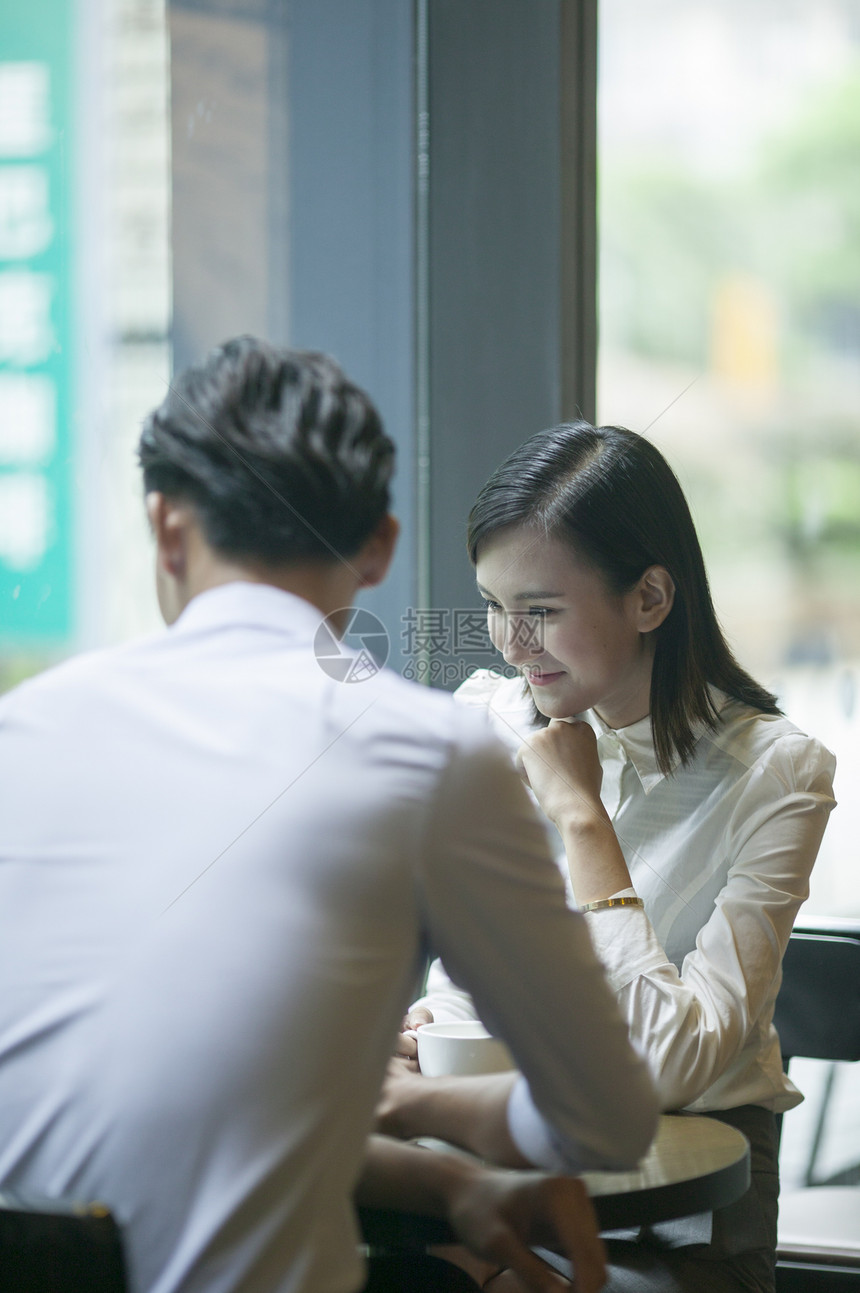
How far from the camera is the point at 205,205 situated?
4.64 feet

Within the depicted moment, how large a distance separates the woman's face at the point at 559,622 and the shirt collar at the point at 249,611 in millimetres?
547

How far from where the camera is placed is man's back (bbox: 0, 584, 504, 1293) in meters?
0.55

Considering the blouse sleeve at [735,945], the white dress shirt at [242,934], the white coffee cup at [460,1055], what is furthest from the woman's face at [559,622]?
the white dress shirt at [242,934]

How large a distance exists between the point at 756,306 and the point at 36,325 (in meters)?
1.16

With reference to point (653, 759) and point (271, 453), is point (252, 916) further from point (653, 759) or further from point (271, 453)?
point (653, 759)

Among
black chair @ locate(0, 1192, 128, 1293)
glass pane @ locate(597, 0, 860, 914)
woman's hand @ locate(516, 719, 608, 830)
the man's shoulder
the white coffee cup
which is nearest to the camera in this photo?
black chair @ locate(0, 1192, 128, 1293)

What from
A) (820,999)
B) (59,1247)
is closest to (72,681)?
(59,1247)

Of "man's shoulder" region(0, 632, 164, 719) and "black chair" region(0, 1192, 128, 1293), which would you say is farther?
"man's shoulder" region(0, 632, 164, 719)

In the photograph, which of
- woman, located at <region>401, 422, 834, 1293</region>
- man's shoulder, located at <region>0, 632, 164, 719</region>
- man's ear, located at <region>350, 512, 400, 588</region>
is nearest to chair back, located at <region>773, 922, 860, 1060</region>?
woman, located at <region>401, 422, 834, 1293</region>

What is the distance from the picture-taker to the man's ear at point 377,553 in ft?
2.35

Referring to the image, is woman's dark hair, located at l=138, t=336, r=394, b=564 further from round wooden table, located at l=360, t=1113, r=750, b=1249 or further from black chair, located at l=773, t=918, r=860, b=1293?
black chair, located at l=773, t=918, r=860, b=1293

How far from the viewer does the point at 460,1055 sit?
2.71 feet

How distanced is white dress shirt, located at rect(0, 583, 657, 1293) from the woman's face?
0.57 meters

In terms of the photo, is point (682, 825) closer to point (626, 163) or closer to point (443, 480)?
point (443, 480)
